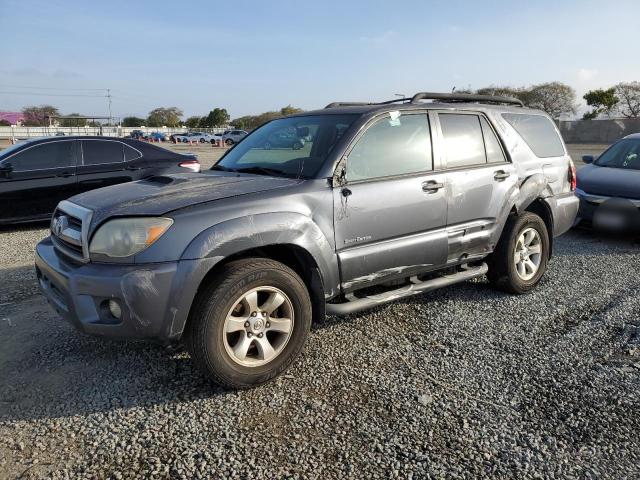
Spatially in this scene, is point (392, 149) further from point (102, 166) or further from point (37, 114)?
point (37, 114)

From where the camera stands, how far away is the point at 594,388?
3105 millimetres

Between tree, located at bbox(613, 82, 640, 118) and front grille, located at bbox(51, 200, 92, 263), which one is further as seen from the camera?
tree, located at bbox(613, 82, 640, 118)

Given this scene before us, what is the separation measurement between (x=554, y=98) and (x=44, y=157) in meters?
69.7

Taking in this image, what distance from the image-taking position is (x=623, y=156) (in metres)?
7.92

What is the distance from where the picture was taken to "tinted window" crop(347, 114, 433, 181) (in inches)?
141

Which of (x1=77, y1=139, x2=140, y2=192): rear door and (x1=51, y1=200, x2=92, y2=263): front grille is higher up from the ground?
(x1=77, y1=139, x2=140, y2=192): rear door

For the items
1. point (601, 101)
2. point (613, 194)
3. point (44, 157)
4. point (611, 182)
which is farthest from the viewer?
point (601, 101)

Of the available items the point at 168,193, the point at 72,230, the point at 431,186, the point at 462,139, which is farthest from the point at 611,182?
the point at 72,230

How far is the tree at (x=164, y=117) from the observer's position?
9956 cm

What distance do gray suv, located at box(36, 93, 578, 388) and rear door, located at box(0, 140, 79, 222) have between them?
14.3 ft

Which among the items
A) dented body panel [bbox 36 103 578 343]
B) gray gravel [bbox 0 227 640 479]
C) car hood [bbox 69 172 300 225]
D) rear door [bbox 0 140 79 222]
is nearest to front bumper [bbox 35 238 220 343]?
dented body panel [bbox 36 103 578 343]

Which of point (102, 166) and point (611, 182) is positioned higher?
point (102, 166)

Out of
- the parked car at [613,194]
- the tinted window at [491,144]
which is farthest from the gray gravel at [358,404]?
the parked car at [613,194]

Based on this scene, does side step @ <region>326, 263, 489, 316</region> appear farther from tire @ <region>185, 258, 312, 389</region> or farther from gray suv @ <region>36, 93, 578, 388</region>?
tire @ <region>185, 258, 312, 389</region>
